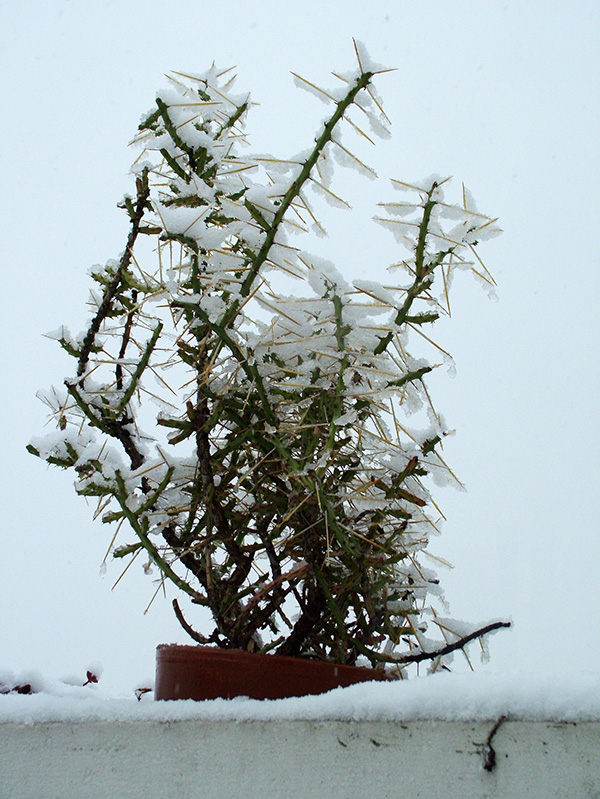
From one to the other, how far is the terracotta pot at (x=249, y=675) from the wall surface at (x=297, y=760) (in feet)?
0.20

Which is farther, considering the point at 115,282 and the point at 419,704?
the point at 115,282

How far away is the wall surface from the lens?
36cm

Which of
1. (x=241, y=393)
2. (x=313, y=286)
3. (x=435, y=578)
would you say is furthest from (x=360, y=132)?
(x=435, y=578)

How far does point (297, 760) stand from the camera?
1.26 feet

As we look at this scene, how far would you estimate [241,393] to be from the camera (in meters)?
0.56

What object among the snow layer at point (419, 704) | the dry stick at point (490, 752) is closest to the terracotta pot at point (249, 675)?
the snow layer at point (419, 704)

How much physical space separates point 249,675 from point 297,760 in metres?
0.09

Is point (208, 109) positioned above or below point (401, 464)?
above

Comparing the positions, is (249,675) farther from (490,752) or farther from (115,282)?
(115,282)

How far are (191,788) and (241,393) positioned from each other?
304 millimetres

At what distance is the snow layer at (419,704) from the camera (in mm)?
372

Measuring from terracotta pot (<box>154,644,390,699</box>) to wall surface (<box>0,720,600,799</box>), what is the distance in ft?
0.20

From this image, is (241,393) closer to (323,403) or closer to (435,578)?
(323,403)

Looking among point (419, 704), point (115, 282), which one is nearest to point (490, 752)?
point (419, 704)
